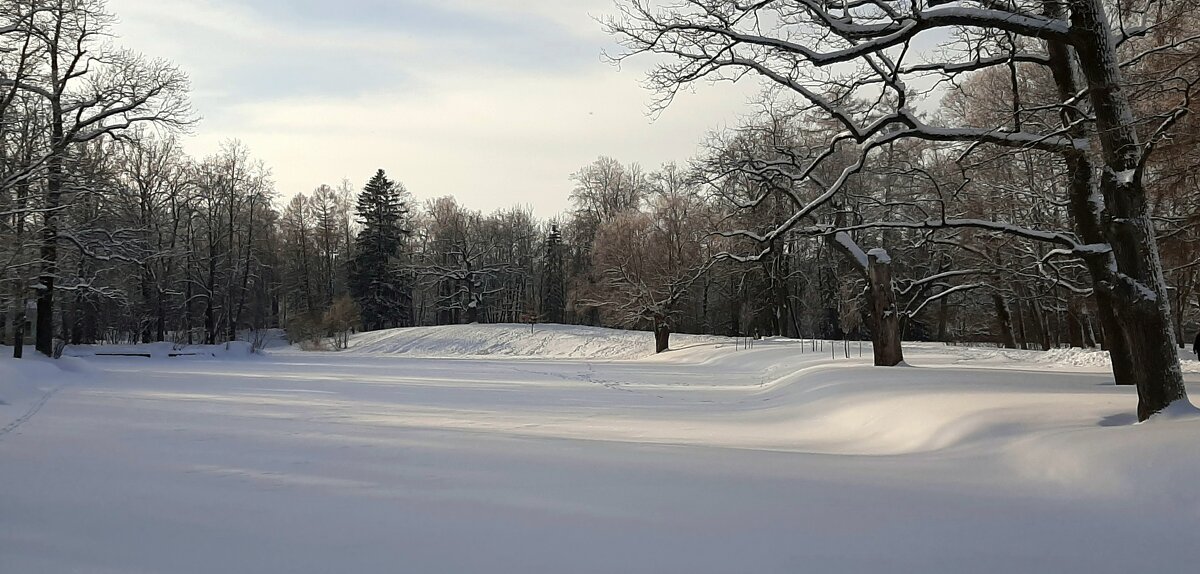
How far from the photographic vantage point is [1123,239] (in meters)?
8.52

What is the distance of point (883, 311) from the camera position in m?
20.9

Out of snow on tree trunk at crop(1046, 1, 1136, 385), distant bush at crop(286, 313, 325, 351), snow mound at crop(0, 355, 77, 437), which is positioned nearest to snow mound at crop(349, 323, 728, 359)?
distant bush at crop(286, 313, 325, 351)

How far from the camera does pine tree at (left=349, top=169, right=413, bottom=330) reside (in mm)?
68500

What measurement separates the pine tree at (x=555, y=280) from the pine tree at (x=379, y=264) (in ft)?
38.8

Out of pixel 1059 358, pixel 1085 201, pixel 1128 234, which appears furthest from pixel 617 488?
pixel 1059 358

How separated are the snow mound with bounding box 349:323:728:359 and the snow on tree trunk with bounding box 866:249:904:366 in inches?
934

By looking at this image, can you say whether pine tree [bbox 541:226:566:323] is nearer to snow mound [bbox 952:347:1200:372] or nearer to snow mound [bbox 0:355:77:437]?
snow mound [bbox 952:347:1200:372]

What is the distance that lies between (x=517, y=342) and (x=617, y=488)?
45.8 meters

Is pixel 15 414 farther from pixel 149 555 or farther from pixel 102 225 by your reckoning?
pixel 102 225

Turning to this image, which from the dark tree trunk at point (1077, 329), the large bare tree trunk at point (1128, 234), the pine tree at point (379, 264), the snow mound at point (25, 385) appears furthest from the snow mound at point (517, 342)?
the large bare tree trunk at point (1128, 234)

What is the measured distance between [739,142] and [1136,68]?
963 cm

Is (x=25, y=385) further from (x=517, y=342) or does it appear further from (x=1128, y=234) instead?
(x=517, y=342)

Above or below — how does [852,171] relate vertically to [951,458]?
above

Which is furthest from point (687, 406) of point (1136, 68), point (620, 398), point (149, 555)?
point (149, 555)
